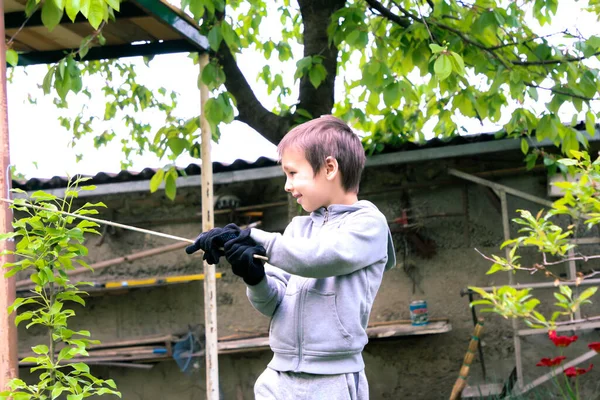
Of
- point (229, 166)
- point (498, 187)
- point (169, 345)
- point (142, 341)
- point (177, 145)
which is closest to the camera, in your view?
point (177, 145)

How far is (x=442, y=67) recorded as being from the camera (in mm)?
3615

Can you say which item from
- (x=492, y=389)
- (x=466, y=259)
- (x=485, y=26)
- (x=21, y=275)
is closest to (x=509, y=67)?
(x=485, y=26)

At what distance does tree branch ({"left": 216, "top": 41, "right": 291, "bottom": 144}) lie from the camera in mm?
5406

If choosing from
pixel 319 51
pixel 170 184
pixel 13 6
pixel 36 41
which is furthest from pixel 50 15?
pixel 319 51

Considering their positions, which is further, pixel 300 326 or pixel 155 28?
pixel 155 28

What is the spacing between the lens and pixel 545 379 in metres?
5.29

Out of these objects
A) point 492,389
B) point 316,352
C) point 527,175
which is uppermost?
point 527,175

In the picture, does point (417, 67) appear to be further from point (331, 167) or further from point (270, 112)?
point (331, 167)

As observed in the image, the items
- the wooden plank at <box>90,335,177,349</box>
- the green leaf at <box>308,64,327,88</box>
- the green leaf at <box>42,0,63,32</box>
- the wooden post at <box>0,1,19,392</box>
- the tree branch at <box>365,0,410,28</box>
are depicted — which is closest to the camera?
the wooden post at <box>0,1,19,392</box>

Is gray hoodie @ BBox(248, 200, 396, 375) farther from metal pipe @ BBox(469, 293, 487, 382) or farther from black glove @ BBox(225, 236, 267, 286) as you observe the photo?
metal pipe @ BBox(469, 293, 487, 382)

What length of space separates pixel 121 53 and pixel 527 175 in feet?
10.2

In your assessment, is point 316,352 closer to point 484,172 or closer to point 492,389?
point 492,389

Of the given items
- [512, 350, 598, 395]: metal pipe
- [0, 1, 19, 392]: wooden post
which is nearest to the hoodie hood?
[0, 1, 19, 392]: wooden post

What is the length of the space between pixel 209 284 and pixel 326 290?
213cm
